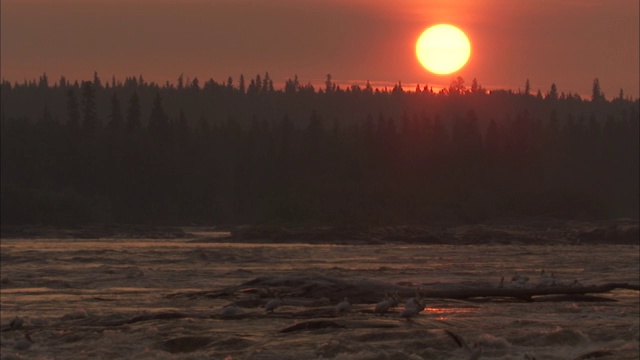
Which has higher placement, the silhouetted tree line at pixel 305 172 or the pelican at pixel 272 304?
the silhouetted tree line at pixel 305 172

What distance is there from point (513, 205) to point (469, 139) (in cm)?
3463

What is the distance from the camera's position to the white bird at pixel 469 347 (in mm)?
18812

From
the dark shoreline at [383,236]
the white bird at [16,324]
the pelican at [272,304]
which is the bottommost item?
the dark shoreline at [383,236]

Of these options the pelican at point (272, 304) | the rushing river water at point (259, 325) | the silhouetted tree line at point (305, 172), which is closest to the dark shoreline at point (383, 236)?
the silhouetted tree line at point (305, 172)

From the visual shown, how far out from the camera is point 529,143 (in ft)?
603

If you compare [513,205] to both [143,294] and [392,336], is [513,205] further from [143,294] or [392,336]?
[392,336]

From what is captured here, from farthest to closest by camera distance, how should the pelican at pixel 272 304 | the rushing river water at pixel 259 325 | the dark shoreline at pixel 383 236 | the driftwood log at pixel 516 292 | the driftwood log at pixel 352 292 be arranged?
the dark shoreline at pixel 383 236, the driftwood log at pixel 516 292, the driftwood log at pixel 352 292, the pelican at pixel 272 304, the rushing river water at pixel 259 325

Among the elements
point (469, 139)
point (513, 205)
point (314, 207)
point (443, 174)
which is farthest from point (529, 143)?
point (314, 207)

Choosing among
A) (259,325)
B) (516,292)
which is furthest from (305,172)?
(259,325)

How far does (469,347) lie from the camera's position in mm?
20141

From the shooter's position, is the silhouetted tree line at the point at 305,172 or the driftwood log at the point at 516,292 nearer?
the driftwood log at the point at 516,292

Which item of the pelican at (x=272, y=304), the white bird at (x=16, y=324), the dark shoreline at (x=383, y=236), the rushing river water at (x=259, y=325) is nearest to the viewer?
the rushing river water at (x=259, y=325)

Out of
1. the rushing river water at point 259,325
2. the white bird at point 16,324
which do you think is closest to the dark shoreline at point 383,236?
the rushing river water at point 259,325

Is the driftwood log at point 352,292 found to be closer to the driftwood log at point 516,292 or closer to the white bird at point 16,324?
the driftwood log at point 516,292
